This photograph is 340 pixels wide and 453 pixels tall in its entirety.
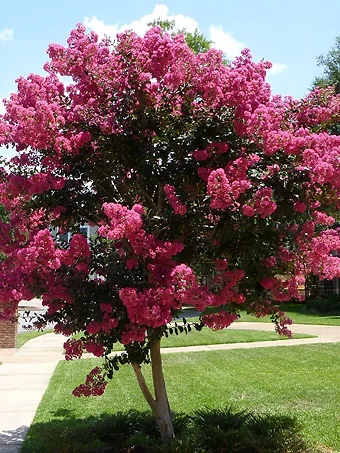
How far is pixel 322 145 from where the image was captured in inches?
179

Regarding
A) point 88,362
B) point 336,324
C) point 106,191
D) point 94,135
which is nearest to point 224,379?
point 88,362

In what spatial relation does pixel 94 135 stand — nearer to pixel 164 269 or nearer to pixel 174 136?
pixel 174 136

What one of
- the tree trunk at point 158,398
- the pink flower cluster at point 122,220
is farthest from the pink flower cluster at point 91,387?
the pink flower cluster at point 122,220

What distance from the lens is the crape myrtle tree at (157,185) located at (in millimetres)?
4461

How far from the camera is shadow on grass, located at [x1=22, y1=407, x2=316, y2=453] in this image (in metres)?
5.32

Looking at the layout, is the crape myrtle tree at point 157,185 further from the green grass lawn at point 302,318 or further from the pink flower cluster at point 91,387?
the green grass lawn at point 302,318

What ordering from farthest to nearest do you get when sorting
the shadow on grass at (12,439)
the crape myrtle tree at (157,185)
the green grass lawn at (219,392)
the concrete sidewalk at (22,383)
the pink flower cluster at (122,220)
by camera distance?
the concrete sidewalk at (22,383), the green grass lawn at (219,392), the shadow on grass at (12,439), the crape myrtle tree at (157,185), the pink flower cluster at (122,220)

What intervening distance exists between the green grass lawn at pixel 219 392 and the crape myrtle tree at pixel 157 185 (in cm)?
166

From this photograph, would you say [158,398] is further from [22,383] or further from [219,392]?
[22,383]

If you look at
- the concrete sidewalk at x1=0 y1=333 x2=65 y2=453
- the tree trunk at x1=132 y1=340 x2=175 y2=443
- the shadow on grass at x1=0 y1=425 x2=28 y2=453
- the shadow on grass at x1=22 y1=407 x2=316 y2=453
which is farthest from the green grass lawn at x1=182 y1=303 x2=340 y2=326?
the tree trunk at x1=132 y1=340 x2=175 y2=443

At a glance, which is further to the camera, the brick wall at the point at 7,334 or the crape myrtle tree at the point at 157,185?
the brick wall at the point at 7,334

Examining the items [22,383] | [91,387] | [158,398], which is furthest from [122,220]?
[22,383]

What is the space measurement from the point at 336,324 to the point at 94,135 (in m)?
14.1

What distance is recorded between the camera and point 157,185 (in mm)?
5219
